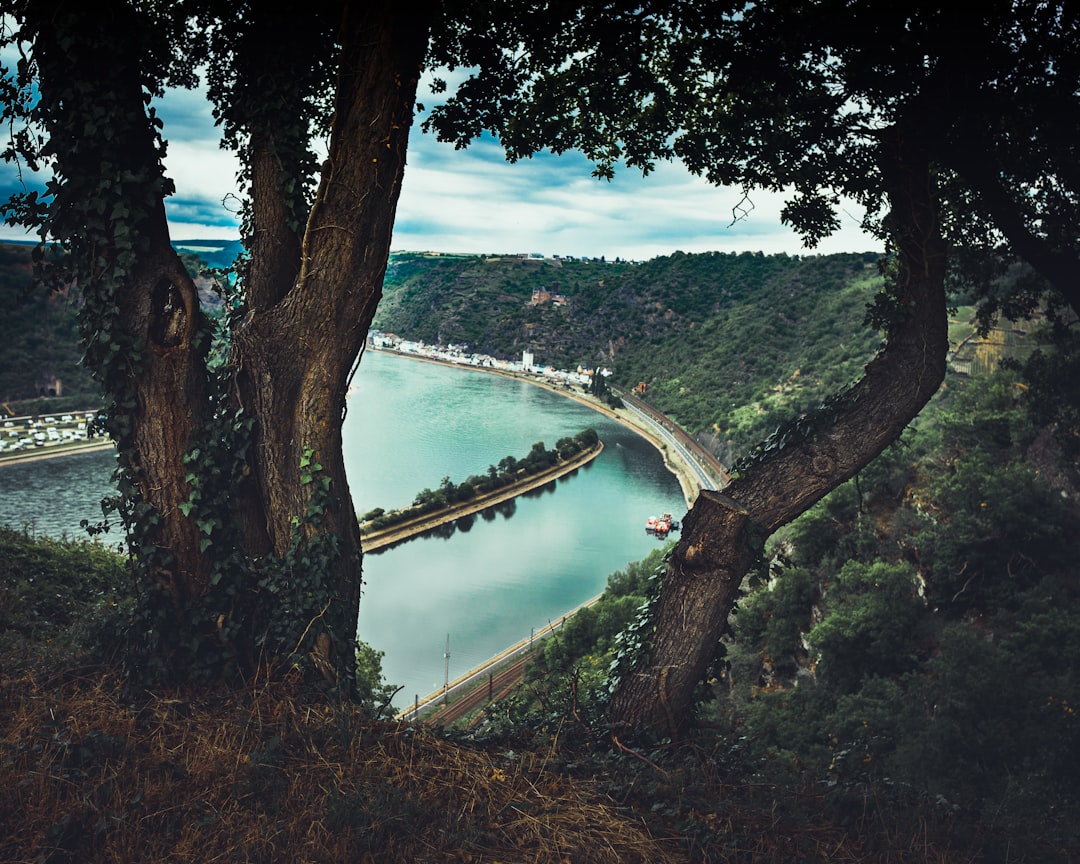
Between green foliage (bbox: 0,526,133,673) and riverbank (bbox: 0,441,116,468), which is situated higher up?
green foliage (bbox: 0,526,133,673)

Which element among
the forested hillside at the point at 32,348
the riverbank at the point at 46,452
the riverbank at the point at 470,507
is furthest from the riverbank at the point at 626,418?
the forested hillside at the point at 32,348

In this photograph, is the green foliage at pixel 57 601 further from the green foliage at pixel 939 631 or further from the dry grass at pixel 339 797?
the green foliage at pixel 939 631

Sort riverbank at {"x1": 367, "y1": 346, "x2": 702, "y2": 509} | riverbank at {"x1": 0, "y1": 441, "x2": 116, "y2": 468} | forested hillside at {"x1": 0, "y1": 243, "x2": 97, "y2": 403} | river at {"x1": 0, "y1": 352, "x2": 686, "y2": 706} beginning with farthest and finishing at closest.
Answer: forested hillside at {"x1": 0, "y1": 243, "x2": 97, "y2": 403} < riverbank at {"x1": 0, "y1": 441, "x2": 116, "y2": 468} < riverbank at {"x1": 367, "y1": 346, "x2": 702, "y2": 509} < river at {"x1": 0, "y1": 352, "x2": 686, "y2": 706}

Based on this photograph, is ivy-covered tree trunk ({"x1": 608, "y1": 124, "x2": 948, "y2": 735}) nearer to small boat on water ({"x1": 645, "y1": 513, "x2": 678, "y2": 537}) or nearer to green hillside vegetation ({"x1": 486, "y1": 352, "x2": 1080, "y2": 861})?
green hillside vegetation ({"x1": 486, "y1": 352, "x2": 1080, "y2": 861})

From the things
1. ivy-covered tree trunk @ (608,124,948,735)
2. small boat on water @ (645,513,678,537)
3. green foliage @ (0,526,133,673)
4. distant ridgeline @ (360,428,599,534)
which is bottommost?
small boat on water @ (645,513,678,537)

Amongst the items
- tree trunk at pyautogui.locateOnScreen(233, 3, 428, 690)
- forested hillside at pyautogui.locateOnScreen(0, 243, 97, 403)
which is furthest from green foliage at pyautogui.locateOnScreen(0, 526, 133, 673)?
forested hillside at pyautogui.locateOnScreen(0, 243, 97, 403)

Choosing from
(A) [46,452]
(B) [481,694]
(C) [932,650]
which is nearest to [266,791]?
(C) [932,650]

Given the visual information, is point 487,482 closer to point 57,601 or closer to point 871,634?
point 871,634
